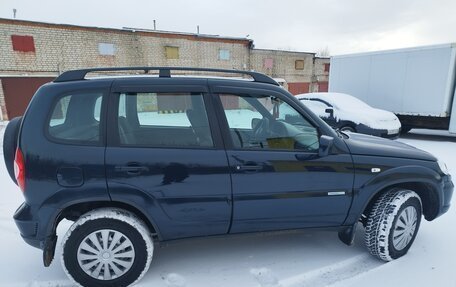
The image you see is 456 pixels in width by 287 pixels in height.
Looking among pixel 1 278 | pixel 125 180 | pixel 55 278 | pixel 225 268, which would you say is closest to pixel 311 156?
pixel 225 268

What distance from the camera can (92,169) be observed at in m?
2.11

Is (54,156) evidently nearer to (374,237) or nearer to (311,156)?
(311,156)

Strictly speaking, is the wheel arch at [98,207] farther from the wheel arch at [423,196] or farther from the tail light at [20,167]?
the wheel arch at [423,196]

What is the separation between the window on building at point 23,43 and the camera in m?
13.9

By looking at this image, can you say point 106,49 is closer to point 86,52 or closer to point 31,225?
point 86,52

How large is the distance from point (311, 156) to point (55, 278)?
2.56 m

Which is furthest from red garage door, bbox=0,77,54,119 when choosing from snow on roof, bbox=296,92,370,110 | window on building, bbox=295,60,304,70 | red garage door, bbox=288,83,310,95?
window on building, bbox=295,60,304,70

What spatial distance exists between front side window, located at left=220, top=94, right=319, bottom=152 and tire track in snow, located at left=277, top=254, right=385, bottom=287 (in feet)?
3.84

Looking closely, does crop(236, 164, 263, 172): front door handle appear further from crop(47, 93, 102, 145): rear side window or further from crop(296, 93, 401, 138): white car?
crop(296, 93, 401, 138): white car

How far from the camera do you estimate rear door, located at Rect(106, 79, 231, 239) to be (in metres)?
2.18

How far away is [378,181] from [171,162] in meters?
1.94

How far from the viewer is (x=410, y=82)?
8828mm

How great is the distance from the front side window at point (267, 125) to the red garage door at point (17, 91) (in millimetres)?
16473

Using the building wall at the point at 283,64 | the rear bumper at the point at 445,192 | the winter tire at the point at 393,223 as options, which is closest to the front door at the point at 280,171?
the winter tire at the point at 393,223
